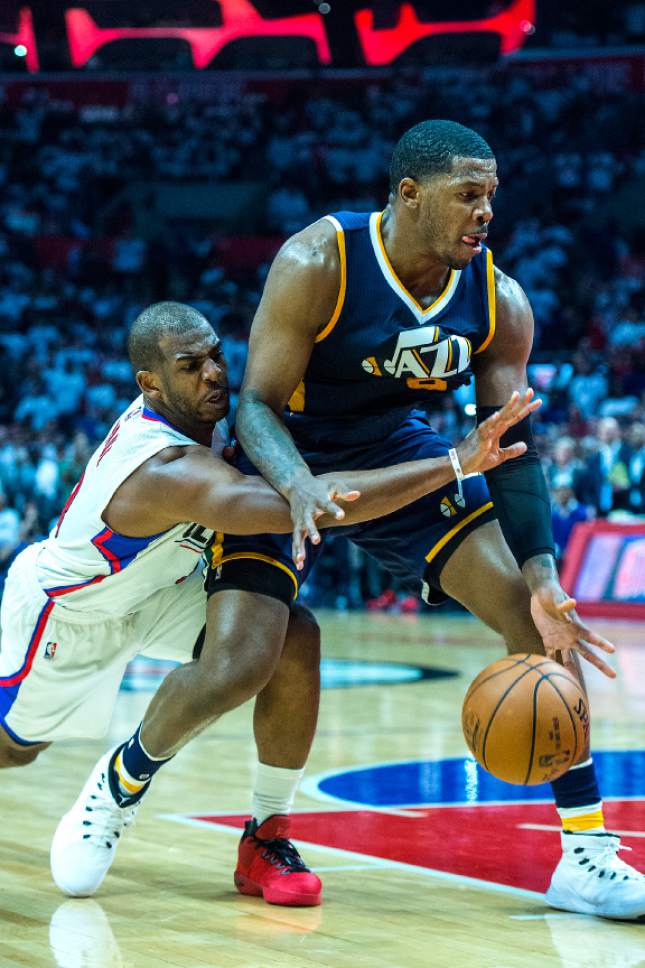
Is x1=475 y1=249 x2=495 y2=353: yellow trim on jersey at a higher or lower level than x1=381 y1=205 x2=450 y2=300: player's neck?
lower

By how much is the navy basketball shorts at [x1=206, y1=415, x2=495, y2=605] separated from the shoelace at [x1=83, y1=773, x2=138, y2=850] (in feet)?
2.26

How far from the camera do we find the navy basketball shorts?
4.07 meters

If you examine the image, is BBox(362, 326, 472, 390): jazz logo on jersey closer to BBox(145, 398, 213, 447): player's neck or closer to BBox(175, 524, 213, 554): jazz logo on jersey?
BBox(145, 398, 213, 447): player's neck

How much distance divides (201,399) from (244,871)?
1397 mm

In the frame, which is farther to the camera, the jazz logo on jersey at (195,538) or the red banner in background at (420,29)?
the red banner in background at (420,29)

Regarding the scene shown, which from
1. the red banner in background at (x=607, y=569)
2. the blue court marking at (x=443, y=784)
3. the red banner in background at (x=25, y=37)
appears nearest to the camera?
the blue court marking at (x=443, y=784)

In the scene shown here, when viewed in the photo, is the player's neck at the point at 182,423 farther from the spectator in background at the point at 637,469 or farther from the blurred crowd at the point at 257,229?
the blurred crowd at the point at 257,229

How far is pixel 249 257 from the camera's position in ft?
79.2

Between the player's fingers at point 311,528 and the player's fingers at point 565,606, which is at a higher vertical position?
the player's fingers at point 311,528

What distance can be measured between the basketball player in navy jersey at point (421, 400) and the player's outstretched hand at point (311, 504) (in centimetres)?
1

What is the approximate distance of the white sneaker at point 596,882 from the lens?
12.1ft

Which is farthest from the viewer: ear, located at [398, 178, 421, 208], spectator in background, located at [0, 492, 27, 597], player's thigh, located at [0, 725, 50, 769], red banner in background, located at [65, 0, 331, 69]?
red banner in background, located at [65, 0, 331, 69]

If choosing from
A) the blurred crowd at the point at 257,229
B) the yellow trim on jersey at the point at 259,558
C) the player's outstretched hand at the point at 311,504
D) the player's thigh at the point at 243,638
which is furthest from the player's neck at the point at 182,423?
the blurred crowd at the point at 257,229

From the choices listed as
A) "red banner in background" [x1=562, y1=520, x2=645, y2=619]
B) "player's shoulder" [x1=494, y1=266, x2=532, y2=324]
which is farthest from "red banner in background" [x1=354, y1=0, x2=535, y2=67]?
"player's shoulder" [x1=494, y1=266, x2=532, y2=324]
